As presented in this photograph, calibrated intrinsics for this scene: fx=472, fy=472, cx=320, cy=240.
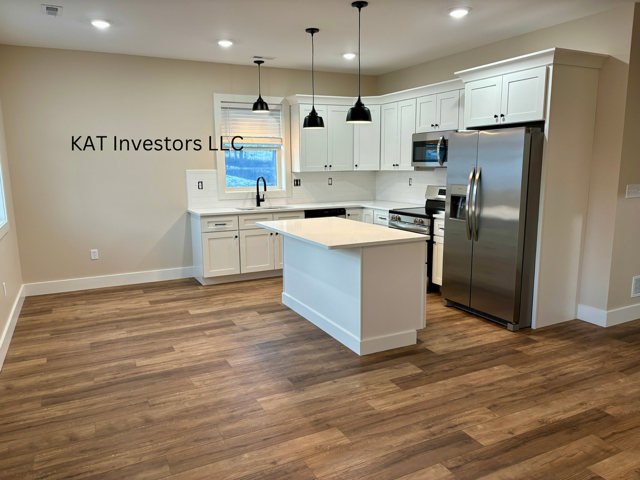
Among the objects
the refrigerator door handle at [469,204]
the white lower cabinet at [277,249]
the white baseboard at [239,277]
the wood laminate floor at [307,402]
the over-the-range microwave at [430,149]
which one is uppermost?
the over-the-range microwave at [430,149]

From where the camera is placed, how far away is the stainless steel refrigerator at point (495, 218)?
3.87 metres

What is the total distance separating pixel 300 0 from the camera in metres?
3.60

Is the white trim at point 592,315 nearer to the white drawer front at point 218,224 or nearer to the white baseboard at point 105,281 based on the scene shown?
the white drawer front at point 218,224

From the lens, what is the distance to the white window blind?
6027mm

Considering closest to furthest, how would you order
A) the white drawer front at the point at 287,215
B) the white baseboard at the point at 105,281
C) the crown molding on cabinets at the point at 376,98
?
the white baseboard at the point at 105,281
the crown molding on cabinets at the point at 376,98
the white drawer front at the point at 287,215

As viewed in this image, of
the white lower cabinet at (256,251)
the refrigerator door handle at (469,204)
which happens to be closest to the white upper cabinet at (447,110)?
the refrigerator door handle at (469,204)

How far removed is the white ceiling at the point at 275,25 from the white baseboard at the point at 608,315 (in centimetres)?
254

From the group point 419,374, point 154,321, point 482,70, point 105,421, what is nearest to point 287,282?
point 154,321

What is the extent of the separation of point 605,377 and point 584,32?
2.88m

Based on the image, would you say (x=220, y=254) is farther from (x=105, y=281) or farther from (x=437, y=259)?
(x=437, y=259)

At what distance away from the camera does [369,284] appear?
351 cm

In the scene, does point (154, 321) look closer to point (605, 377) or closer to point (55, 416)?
point (55, 416)

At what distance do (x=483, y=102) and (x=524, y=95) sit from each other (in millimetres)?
422

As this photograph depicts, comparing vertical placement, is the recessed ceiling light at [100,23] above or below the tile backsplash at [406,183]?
above
